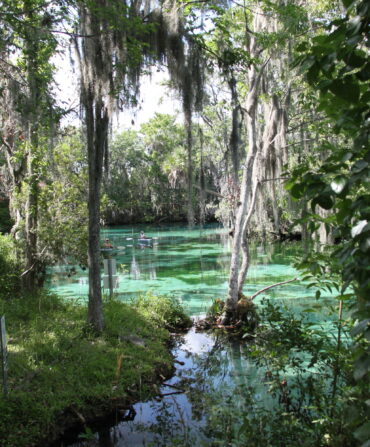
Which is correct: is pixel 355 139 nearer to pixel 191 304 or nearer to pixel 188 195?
pixel 188 195

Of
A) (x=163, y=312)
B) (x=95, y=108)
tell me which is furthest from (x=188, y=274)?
(x=95, y=108)

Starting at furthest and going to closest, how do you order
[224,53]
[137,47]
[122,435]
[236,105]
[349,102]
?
[236,105], [224,53], [137,47], [122,435], [349,102]

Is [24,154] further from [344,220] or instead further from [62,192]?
[344,220]

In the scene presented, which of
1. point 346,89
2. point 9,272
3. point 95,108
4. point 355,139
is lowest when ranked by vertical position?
point 9,272

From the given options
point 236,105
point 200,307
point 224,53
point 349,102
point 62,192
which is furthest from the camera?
point 200,307

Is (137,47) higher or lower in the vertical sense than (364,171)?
higher

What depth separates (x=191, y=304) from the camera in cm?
1039

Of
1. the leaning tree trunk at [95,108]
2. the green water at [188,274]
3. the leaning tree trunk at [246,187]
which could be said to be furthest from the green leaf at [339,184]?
the leaning tree trunk at [246,187]

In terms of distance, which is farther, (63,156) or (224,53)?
(63,156)

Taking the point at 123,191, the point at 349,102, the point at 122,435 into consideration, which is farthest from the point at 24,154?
the point at 123,191

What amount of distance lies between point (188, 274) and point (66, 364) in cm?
1004

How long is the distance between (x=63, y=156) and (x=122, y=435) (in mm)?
5851

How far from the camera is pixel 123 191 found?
35312 mm

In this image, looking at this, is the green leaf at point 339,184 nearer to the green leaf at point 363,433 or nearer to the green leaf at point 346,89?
the green leaf at point 346,89
